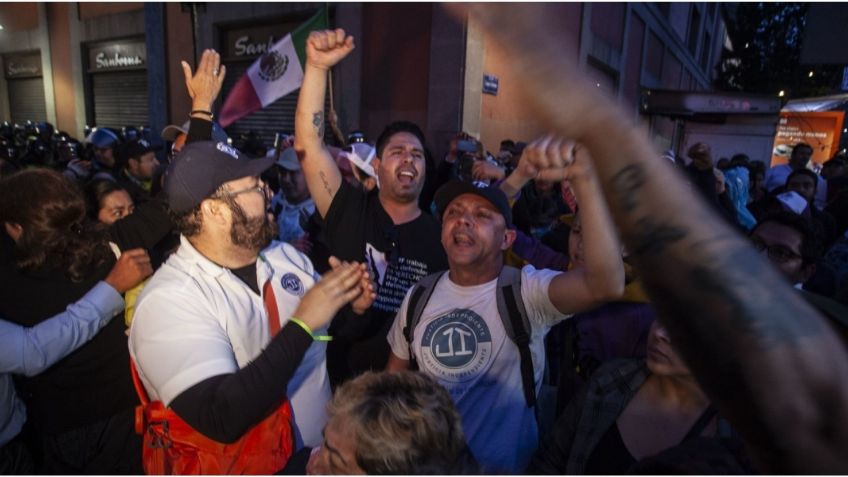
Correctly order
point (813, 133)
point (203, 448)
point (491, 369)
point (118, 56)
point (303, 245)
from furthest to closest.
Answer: point (813, 133)
point (118, 56)
point (303, 245)
point (491, 369)
point (203, 448)

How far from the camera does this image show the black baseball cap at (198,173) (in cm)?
177

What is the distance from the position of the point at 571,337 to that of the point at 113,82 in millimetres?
16598

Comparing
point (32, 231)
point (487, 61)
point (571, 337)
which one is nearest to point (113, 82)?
point (487, 61)

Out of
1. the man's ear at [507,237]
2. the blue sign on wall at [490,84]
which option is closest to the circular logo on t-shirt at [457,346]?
the man's ear at [507,237]

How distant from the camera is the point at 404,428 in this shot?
1.21m

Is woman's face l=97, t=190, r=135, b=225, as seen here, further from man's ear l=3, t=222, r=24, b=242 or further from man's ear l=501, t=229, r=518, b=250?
man's ear l=501, t=229, r=518, b=250

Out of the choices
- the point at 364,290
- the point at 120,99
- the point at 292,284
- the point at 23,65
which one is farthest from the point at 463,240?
the point at 23,65

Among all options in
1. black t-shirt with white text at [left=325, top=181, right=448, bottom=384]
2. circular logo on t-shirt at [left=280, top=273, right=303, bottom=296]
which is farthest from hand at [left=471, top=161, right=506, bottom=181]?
circular logo on t-shirt at [left=280, top=273, right=303, bottom=296]

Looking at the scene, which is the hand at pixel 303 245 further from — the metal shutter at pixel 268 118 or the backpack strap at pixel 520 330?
the metal shutter at pixel 268 118

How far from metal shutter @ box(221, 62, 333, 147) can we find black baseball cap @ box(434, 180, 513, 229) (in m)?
8.39

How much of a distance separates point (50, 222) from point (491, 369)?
2006mm

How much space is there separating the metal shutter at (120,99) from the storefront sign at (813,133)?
64.8 feet

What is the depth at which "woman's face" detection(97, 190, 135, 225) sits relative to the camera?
3.14 meters

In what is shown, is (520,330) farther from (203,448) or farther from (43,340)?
(43,340)
